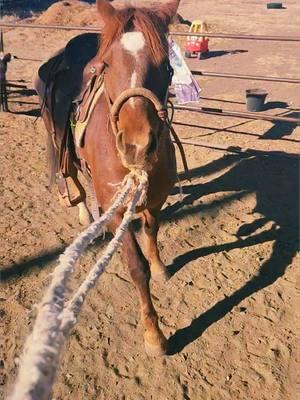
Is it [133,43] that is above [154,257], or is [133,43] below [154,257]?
above

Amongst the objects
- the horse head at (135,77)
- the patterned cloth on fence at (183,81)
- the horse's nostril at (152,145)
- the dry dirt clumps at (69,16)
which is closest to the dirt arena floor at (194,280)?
the horse head at (135,77)

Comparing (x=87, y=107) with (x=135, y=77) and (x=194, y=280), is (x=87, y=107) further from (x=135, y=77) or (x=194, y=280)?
(x=194, y=280)

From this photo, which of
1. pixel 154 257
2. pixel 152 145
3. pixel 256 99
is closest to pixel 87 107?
pixel 152 145

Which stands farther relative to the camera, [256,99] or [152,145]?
[256,99]

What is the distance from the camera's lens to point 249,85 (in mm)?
8781

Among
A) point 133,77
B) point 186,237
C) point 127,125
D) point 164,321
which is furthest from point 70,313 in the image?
point 186,237

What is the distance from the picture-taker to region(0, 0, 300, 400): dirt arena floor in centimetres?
258

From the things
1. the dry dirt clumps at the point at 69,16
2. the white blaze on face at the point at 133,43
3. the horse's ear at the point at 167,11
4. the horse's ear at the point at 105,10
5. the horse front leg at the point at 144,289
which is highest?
the horse's ear at the point at 105,10

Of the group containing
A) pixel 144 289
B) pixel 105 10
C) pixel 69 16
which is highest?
pixel 105 10

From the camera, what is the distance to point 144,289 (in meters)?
2.79

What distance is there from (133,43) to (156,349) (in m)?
1.78

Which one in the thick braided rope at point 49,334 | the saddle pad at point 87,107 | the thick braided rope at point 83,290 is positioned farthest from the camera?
the saddle pad at point 87,107

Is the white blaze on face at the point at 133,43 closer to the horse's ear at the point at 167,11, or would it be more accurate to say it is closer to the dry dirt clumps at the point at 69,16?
the horse's ear at the point at 167,11

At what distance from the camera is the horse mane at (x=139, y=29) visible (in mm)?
2240
